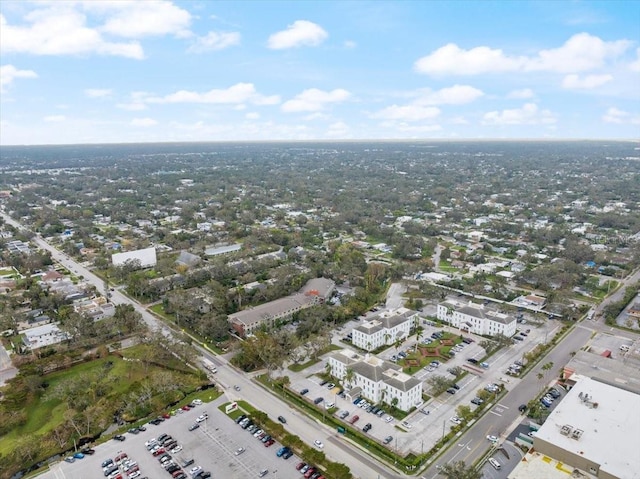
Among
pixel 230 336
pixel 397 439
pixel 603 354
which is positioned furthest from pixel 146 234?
pixel 603 354

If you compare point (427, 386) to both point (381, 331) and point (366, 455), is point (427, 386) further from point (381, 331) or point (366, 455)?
point (366, 455)

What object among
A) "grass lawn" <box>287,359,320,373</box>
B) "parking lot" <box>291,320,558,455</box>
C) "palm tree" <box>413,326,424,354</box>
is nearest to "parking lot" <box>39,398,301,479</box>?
"parking lot" <box>291,320,558,455</box>

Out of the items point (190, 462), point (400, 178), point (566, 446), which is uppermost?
point (400, 178)

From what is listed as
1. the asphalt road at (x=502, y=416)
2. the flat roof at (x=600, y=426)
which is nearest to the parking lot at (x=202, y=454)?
the asphalt road at (x=502, y=416)

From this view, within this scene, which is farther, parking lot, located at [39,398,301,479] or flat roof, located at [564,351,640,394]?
flat roof, located at [564,351,640,394]

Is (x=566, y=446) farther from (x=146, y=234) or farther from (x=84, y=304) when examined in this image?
(x=146, y=234)

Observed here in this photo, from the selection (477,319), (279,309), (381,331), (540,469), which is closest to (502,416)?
(540,469)

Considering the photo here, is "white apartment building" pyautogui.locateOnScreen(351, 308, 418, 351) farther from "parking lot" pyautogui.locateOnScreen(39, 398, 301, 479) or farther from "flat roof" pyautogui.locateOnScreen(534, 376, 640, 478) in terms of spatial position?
"flat roof" pyautogui.locateOnScreen(534, 376, 640, 478)
